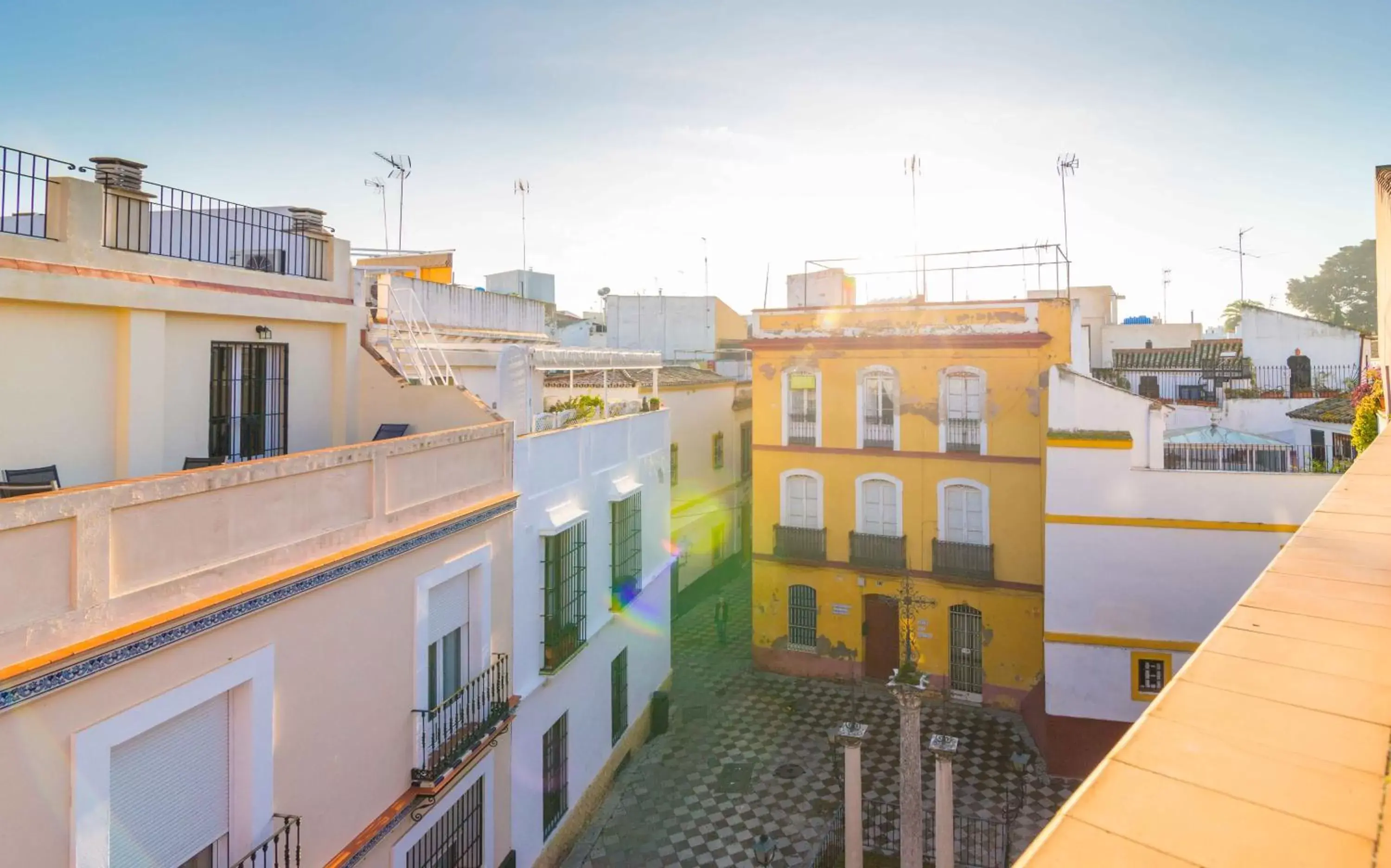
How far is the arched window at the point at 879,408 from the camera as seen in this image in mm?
19188

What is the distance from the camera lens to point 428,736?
8.77 metres

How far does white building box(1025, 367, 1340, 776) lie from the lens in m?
13.9

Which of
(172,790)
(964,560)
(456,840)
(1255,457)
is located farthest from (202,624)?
(1255,457)

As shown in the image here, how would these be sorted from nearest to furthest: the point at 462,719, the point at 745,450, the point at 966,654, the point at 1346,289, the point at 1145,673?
the point at 462,719
the point at 1145,673
the point at 966,654
the point at 745,450
the point at 1346,289

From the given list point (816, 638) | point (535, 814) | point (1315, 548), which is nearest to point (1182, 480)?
point (816, 638)

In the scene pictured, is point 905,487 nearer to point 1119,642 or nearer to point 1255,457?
point 1119,642

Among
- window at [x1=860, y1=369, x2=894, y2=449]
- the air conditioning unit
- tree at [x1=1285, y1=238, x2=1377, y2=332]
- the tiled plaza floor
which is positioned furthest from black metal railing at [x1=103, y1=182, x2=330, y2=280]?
tree at [x1=1285, y1=238, x2=1377, y2=332]

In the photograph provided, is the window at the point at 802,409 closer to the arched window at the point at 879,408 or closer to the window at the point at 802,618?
the arched window at the point at 879,408

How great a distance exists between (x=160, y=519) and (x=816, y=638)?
16.5 meters

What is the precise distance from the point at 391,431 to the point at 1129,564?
13310mm

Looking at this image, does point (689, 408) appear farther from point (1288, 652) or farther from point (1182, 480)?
point (1288, 652)

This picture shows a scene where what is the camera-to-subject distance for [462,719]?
30.9 ft

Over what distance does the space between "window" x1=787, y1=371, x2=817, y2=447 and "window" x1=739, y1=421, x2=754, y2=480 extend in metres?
8.83

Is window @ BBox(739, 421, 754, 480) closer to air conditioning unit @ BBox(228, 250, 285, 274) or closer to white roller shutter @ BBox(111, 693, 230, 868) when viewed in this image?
air conditioning unit @ BBox(228, 250, 285, 274)
